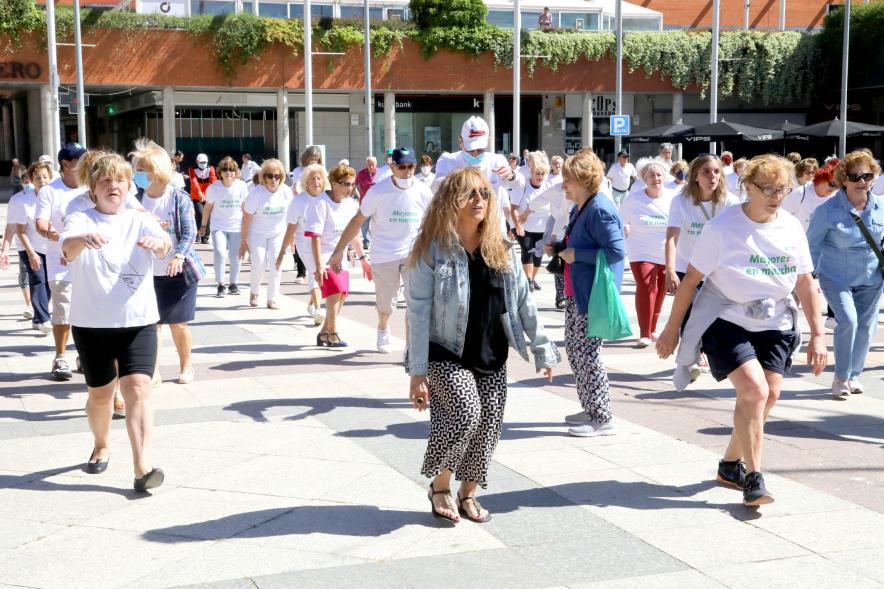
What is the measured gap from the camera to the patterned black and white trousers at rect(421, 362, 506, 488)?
16.0ft

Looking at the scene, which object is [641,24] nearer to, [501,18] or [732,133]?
[501,18]

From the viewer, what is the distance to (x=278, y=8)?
130 ft

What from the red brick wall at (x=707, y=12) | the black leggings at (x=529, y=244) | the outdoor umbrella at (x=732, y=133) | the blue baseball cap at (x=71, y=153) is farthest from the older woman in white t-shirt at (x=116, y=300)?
the red brick wall at (x=707, y=12)

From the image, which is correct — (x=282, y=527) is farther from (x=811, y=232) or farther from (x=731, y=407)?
(x=811, y=232)

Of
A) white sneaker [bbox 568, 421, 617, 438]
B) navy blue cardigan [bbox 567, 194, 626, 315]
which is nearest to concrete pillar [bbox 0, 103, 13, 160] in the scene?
navy blue cardigan [bbox 567, 194, 626, 315]

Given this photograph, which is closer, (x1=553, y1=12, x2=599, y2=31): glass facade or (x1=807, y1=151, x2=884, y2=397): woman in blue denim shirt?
(x1=807, y1=151, x2=884, y2=397): woman in blue denim shirt

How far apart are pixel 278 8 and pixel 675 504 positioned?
36.7m

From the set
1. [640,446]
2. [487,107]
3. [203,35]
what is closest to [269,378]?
[640,446]

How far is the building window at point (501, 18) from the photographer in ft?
138

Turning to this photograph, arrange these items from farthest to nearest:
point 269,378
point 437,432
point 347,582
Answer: point 269,378, point 437,432, point 347,582

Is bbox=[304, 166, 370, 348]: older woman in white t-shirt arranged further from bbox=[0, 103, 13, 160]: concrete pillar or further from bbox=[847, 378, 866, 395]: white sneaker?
bbox=[0, 103, 13, 160]: concrete pillar

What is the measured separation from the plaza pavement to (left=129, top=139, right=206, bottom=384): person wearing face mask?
701mm

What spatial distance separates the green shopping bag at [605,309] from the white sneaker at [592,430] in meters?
0.58

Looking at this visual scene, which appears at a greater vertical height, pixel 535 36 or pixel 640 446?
pixel 535 36
